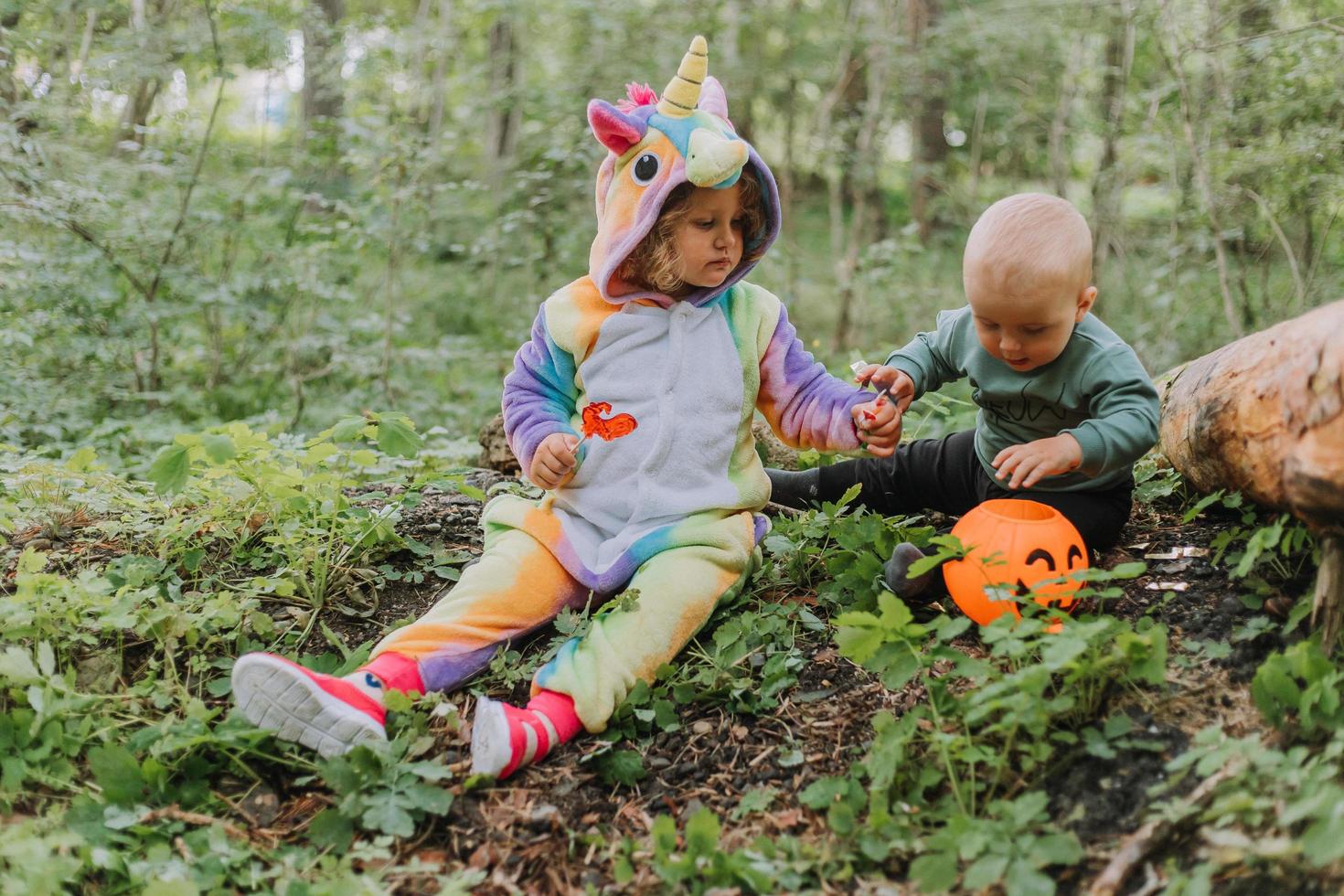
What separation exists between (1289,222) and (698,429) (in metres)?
4.99

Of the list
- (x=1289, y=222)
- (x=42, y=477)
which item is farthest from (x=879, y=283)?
(x=42, y=477)

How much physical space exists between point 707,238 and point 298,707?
1.52 m

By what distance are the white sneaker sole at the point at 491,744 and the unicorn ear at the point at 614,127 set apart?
4.77ft

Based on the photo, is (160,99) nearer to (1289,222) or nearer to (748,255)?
(748,255)

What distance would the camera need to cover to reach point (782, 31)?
9.33m

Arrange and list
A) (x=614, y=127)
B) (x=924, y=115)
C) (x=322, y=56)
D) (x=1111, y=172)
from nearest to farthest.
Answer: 1. (x=614, y=127)
2. (x=1111, y=172)
3. (x=322, y=56)
4. (x=924, y=115)

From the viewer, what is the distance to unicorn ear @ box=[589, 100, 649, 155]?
2.58 metres

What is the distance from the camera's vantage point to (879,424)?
8.66ft

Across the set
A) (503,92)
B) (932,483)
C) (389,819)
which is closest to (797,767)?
(389,819)

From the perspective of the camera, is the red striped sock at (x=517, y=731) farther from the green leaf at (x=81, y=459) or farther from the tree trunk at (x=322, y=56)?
the tree trunk at (x=322, y=56)

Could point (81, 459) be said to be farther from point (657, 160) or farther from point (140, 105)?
point (140, 105)

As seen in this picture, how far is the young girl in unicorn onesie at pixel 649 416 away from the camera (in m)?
2.49

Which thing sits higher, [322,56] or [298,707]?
[322,56]

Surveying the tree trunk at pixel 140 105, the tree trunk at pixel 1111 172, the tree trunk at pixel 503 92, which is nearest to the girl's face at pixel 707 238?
the tree trunk at pixel 1111 172
